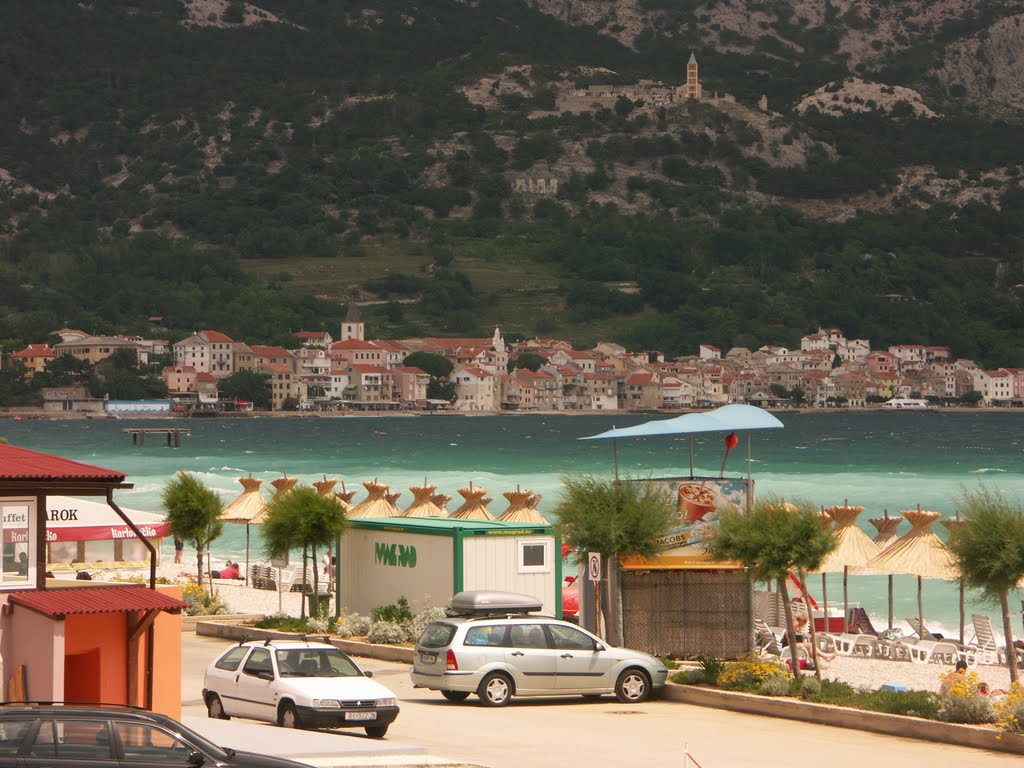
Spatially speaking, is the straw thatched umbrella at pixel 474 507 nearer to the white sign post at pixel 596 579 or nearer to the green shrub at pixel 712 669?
the white sign post at pixel 596 579

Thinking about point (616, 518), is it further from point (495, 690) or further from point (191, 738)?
point (191, 738)

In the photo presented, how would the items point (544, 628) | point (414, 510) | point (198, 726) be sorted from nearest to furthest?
point (198, 726) < point (544, 628) < point (414, 510)

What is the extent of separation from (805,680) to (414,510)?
51.4 feet

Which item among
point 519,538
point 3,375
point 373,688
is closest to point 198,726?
point 373,688

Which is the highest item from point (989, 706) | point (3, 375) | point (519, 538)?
point (3, 375)

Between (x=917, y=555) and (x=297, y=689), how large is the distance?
41.5ft

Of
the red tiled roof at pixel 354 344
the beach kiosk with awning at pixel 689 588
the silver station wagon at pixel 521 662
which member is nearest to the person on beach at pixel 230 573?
the beach kiosk with awning at pixel 689 588

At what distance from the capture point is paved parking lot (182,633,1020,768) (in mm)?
13211

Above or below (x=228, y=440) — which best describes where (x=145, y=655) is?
below

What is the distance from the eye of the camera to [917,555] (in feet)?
80.1

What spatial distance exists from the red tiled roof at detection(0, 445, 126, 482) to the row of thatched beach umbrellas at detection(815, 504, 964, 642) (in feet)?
43.3

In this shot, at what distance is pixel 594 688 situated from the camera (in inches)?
666

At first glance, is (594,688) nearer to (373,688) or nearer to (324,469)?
(373,688)

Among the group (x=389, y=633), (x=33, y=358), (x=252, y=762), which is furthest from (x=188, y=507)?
(x=33, y=358)
